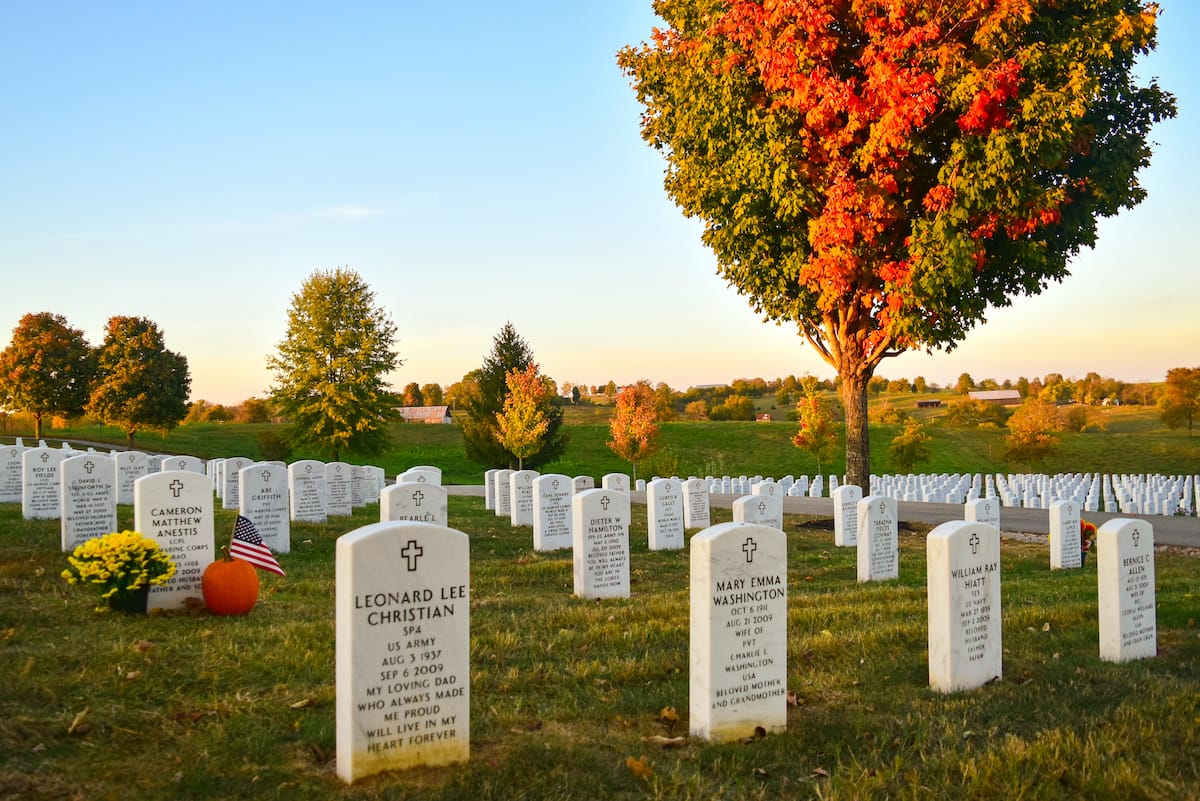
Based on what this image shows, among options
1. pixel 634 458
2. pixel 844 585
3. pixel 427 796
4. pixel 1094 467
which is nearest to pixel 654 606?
pixel 844 585

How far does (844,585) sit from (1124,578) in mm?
4415

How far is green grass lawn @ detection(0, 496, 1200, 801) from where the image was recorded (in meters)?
4.64

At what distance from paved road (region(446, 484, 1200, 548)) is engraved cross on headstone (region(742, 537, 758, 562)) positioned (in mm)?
15983

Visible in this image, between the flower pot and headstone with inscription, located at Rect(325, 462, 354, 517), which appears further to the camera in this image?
headstone with inscription, located at Rect(325, 462, 354, 517)

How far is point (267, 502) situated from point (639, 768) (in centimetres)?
968

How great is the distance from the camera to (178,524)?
8469 millimetres

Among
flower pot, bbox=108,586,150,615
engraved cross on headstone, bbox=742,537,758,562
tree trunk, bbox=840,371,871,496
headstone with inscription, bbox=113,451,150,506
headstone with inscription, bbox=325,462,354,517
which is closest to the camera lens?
engraved cross on headstone, bbox=742,537,758,562

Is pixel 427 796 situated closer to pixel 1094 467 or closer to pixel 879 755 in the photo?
pixel 879 755

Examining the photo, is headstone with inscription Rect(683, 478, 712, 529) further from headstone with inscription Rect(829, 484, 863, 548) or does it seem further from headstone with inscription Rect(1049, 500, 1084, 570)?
headstone with inscription Rect(1049, 500, 1084, 570)

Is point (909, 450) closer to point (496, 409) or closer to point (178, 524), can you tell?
point (496, 409)

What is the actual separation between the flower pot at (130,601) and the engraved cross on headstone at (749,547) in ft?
18.6

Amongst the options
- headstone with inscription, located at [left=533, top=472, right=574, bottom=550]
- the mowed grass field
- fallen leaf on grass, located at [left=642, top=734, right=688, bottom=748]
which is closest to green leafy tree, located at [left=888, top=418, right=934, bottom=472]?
the mowed grass field

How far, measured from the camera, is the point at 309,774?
182 inches

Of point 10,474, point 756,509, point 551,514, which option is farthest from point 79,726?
point 10,474
